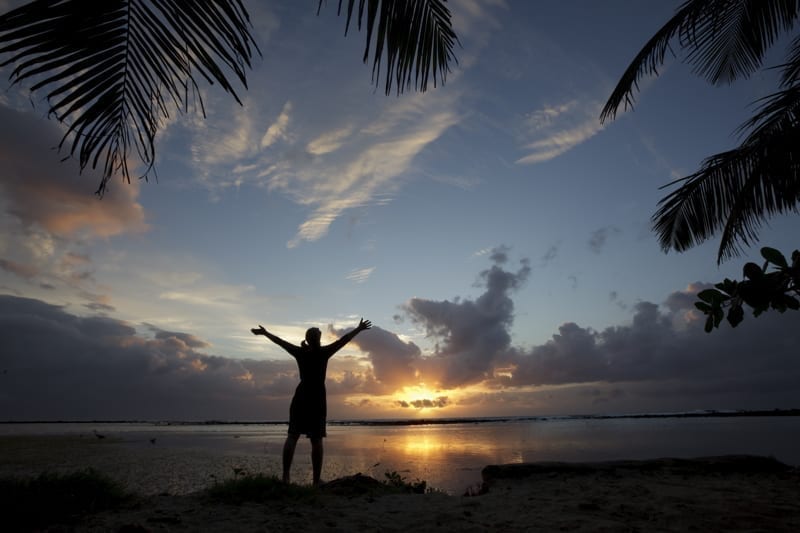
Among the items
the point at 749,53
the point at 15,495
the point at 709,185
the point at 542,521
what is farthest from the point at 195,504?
the point at 749,53

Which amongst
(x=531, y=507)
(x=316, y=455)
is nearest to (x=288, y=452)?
(x=316, y=455)

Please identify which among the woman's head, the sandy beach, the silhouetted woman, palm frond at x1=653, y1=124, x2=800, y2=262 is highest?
palm frond at x1=653, y1=124, x2=800, y2=262

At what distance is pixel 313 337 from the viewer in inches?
233

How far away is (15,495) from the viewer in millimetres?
3645

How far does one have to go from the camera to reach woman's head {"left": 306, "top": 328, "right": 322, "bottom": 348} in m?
5.88

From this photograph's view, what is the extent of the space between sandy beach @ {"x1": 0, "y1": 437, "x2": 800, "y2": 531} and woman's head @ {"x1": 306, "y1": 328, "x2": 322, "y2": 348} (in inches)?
70.4

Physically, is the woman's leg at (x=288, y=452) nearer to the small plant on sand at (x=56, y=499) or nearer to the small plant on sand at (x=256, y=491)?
the small plant on sand at (x=256, y=491)

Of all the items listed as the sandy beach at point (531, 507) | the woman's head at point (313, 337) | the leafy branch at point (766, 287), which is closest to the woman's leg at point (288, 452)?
the sandy beach at point (531, 507)

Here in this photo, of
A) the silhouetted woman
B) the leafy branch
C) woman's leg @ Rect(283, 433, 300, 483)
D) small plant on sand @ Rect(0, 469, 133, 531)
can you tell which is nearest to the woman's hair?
the silhouetted woman

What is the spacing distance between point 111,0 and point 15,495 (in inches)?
166

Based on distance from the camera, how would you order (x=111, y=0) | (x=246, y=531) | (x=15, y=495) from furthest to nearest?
(x=15, y=495) → (x=246, y=531) → (x=111, y=0)

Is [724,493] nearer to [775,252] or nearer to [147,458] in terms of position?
[775,252]

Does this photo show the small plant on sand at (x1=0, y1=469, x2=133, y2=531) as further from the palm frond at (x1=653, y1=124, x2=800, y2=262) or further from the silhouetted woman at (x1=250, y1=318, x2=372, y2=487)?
the palm frond at (x1=653, y1=124, x2=800, y2=262)

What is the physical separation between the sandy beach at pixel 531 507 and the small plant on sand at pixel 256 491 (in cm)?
9
